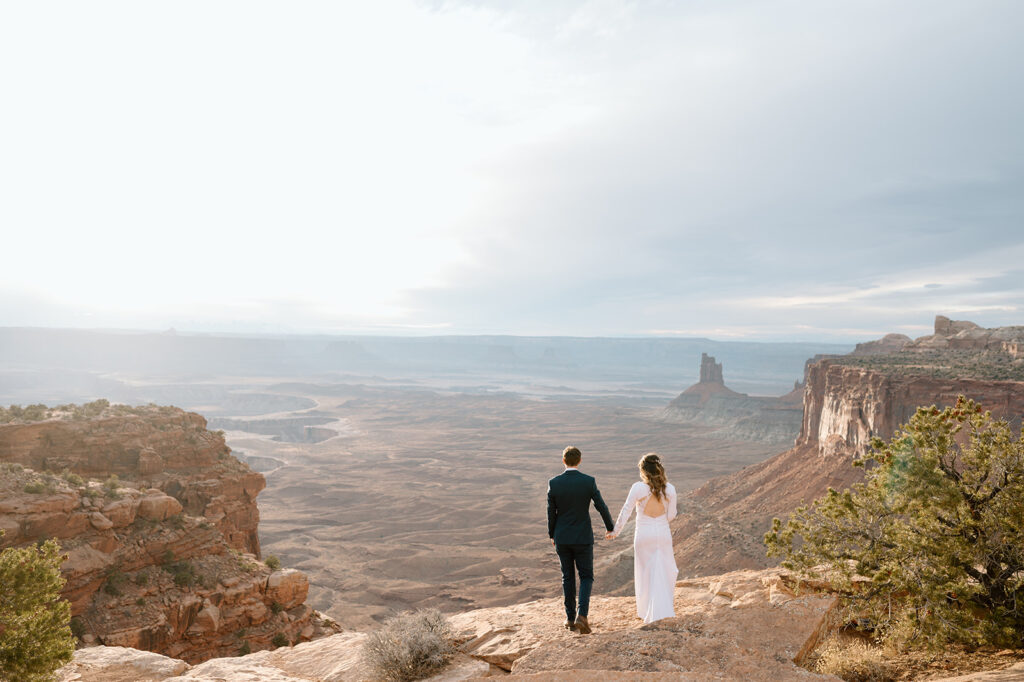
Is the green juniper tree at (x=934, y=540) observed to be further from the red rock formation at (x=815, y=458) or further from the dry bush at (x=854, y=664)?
the red rock formation at (x=815, y=458)

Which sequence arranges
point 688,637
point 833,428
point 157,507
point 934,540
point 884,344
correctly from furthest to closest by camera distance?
point 884,344 < point 833,428 < point 157,507 < point 934,540 < point 688,637

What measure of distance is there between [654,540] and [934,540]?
3273 millimetres

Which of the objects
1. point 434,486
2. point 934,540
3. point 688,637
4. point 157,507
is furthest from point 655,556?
point 434,486

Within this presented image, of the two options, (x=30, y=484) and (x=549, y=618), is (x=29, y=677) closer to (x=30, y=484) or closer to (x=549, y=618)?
Result: (x=549, y=618)

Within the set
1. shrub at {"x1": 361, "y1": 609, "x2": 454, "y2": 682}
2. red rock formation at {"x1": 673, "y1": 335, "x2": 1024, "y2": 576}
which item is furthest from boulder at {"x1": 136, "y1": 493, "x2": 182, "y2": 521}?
red rock formation at {"x1": 673, "y1": 335, "x2": 1024, "y2": 576}

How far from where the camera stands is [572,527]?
5688 millimetres

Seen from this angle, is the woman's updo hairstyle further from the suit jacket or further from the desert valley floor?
the desert valley floor

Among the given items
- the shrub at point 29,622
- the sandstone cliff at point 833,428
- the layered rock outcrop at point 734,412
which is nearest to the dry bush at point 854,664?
the shrub at point 29,622

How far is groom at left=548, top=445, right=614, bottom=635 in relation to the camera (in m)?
5.67

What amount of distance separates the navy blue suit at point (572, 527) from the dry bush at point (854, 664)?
7.87 ft

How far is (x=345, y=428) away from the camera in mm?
113125

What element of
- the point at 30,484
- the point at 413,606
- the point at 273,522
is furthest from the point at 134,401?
the point at 30,484

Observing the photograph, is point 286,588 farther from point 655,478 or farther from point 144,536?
point 655,478

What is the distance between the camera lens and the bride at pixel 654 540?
5680 mm
